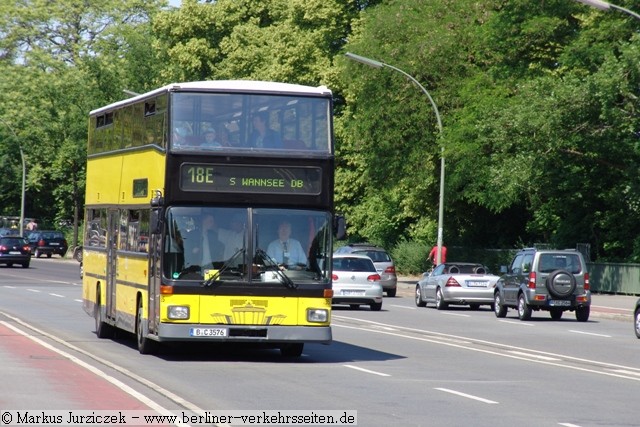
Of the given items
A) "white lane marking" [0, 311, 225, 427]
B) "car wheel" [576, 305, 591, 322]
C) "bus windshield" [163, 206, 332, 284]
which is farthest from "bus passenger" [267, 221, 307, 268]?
"car wheel" [576, 305, 591, 322]

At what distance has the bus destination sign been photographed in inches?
748

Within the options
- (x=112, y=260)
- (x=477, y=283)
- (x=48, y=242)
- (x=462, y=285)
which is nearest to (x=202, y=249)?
(x=112, y=260)

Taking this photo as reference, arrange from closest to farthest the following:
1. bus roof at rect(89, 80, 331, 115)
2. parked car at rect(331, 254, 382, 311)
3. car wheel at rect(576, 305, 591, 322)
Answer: bus roof at rect(89, 80, 331, 115) < car wheel at rect(576, 305, 591, 322) < parked car at rect(331, 254, 382, 311)

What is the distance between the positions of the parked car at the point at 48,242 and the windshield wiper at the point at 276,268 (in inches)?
2806

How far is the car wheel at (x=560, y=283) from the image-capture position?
3284cm

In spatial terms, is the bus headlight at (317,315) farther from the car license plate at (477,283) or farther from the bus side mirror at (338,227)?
the car license plate at (477,283)

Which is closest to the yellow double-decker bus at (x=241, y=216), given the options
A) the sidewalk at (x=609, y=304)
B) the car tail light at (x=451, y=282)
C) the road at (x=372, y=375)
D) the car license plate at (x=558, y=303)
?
the road at (x=372, y=375)

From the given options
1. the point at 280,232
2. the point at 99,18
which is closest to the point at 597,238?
the point at 280,232

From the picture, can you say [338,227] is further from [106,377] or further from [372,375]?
[106,377]

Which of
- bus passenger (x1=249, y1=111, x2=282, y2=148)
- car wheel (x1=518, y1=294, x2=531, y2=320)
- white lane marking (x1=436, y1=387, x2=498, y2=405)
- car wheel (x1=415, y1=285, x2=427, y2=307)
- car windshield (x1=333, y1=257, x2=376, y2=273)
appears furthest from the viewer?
car wheel (x1=415, y1=285, x2=427, y2=307)

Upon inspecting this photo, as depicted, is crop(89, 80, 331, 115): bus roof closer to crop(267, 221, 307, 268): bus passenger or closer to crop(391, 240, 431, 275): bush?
crop(267, 221, 307, 268): bus passenger

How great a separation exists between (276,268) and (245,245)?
0.52 meters

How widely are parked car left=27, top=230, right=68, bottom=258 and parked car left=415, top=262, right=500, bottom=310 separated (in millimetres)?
52940

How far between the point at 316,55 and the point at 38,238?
2751 cm
